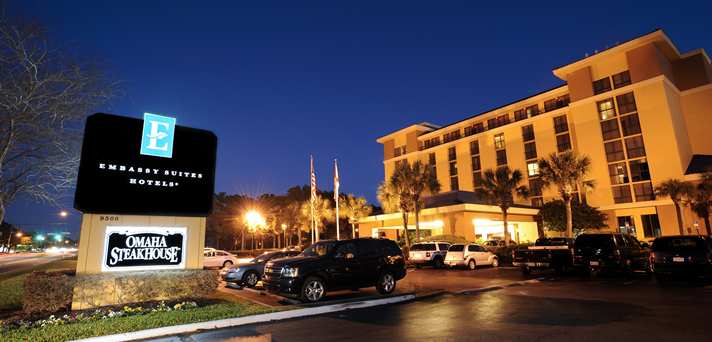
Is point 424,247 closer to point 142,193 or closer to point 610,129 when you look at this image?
point 142,193

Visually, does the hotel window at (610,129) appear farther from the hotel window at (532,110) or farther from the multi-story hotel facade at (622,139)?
the hotel window at (532,110)

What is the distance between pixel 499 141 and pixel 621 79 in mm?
18934

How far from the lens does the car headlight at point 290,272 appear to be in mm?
10988

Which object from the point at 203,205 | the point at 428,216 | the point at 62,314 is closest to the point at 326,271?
the point at 203,205

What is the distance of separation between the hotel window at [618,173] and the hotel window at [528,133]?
1258 centimetres

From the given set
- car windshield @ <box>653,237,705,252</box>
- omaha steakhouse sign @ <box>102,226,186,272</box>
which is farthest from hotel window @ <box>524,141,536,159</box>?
omaha steakhouse sign @ <box>102,226,186,272</box>

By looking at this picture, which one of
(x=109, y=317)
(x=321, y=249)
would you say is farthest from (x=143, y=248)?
(x=321, y=249)

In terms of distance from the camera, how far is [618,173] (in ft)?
152

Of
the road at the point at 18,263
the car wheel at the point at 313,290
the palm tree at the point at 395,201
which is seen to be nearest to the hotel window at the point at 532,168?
the palm tree at the point at 395,201

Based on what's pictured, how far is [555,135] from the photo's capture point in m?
54.5

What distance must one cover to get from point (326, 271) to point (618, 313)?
24.7ft

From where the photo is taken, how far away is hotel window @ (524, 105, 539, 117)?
58925mm

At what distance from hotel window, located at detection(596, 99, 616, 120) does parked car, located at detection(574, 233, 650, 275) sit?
37617 millimetres

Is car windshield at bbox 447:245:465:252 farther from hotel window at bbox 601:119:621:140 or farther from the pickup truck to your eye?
hotel window at bbox 601:119:621:140
